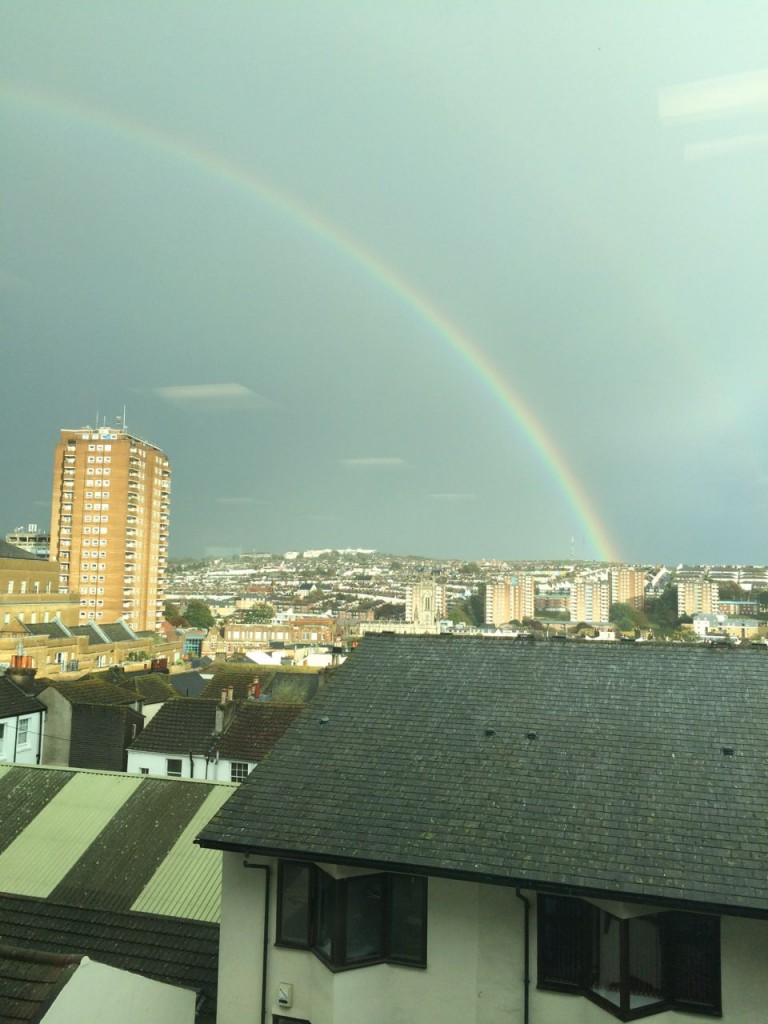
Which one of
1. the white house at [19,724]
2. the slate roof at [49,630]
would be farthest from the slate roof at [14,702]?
the slate roof at [49,630]

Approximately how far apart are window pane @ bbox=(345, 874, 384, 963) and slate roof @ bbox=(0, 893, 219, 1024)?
2338 millimetres

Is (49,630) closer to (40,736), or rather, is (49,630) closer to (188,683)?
(188,683)

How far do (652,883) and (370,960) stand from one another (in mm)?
3113

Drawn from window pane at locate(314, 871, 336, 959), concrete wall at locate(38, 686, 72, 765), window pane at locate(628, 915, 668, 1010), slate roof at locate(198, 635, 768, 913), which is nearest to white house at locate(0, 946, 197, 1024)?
slate roof at locate(198, 635, 768, 913)

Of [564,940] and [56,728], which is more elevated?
[564,940]

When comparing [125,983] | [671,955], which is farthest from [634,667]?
[125,983]

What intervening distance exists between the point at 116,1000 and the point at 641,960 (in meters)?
5.14

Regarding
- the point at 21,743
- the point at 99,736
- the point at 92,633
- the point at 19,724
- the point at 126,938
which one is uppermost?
the point at 19,724

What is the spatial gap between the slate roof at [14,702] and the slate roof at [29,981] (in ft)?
60.1

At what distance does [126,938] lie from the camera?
398 inches

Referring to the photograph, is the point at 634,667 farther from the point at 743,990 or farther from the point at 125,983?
the point at 125,983

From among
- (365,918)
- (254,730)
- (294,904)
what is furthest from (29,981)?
(254,730)

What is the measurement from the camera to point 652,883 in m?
6.91

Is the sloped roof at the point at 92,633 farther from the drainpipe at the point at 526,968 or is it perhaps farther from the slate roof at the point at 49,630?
the drainpipe at the point at 526,968
